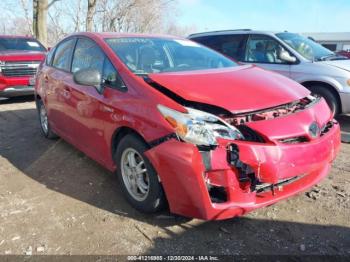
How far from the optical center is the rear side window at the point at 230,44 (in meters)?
7.14

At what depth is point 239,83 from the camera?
3285 mm

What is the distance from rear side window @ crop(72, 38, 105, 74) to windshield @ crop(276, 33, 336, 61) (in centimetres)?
403

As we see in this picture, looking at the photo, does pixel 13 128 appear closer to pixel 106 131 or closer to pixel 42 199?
pixel 42 199

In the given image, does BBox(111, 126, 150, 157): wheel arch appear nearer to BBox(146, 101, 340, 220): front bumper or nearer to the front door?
the front door

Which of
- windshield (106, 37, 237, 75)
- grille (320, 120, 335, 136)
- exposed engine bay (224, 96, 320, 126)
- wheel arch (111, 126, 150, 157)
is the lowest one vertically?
wheel arch (111, 126, 150, 157)

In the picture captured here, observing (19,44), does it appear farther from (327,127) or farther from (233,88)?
(327,127)

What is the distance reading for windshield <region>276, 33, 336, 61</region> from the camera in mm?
6562

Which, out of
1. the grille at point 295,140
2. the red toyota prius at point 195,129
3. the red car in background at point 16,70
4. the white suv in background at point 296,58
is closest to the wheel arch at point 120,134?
the red toyota prius at point 195,129

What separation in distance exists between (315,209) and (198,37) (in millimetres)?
5517

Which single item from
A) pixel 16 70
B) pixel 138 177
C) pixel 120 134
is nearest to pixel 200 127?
pixel 138 177

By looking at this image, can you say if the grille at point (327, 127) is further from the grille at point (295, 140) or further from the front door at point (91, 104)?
the front door at point (91, 104)

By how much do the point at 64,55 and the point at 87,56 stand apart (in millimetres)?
854

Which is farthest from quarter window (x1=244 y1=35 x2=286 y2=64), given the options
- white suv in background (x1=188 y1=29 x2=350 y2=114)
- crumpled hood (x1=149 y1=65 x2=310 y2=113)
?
crumpled hood (x1=149 y1=65 x2=310 y2=113)

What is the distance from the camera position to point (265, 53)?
682 cm
